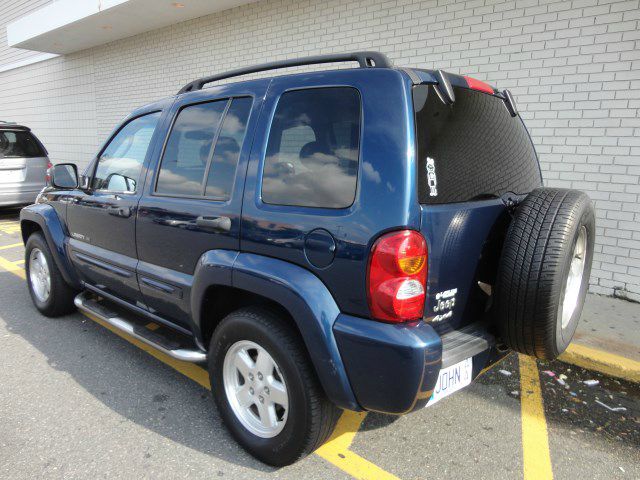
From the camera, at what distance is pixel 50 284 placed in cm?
409

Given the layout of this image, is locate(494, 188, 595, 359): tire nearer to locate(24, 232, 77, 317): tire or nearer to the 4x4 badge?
the 4x4 badge

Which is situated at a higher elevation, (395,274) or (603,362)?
(395,274)

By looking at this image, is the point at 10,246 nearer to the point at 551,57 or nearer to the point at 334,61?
the point at 334,61

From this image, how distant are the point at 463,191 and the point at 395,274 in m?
0.59

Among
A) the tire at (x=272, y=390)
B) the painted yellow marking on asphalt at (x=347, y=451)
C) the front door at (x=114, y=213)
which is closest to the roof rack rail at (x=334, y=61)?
the front door at (x=114, y=213)

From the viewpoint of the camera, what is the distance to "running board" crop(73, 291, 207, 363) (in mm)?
2588

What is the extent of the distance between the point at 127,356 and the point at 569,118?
4.85m

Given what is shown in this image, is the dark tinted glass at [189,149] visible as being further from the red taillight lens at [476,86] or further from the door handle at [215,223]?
the red taillight lens at [476,86]

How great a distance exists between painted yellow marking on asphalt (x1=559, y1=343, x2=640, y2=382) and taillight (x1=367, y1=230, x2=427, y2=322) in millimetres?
2295

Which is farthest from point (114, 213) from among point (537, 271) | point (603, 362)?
point (603, 362)

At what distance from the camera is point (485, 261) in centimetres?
226

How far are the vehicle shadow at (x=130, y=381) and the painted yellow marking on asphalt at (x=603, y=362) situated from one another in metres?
2.48

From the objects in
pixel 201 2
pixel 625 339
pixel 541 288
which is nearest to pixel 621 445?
pixel 541 288

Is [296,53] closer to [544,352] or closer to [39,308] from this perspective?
[39,308]
